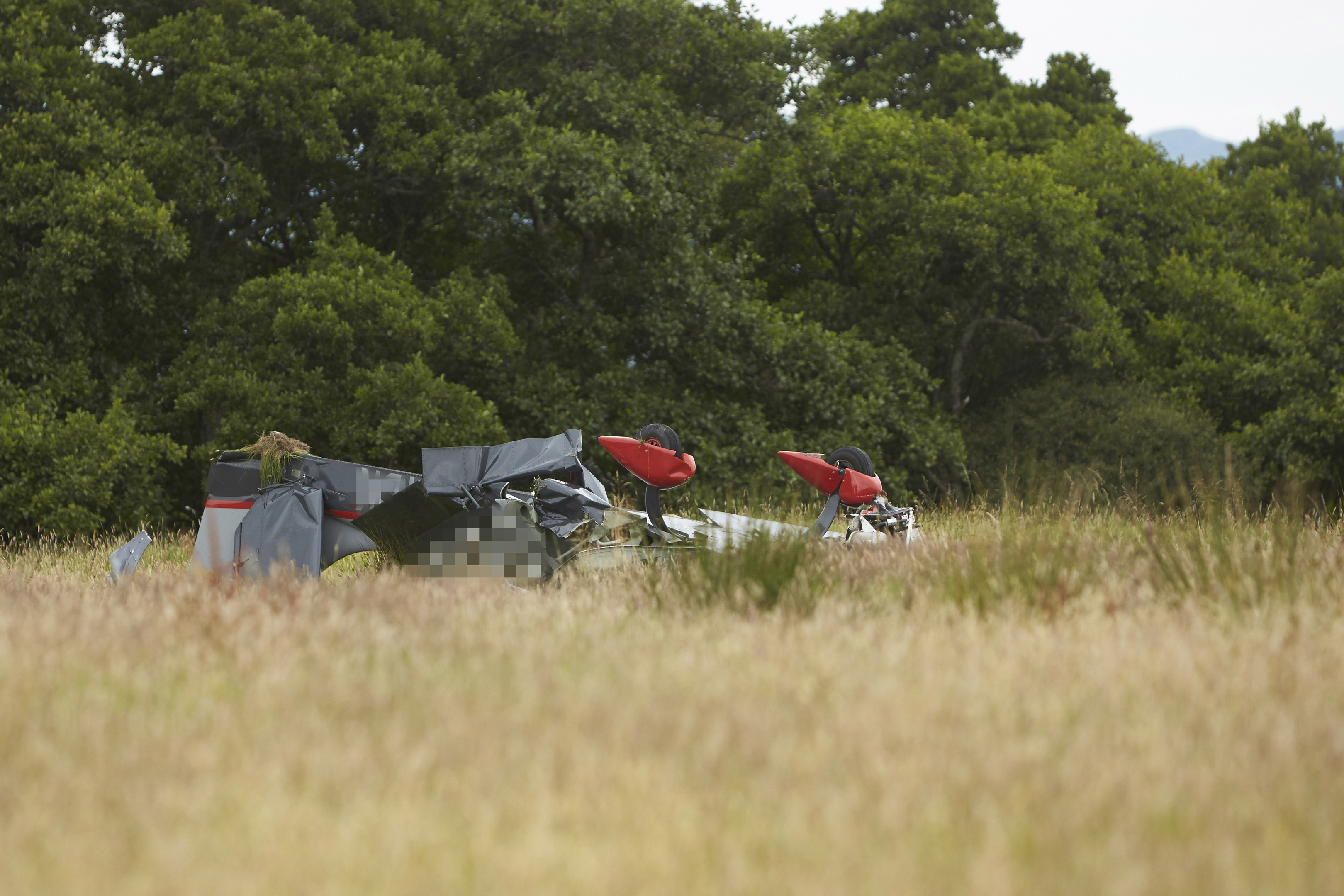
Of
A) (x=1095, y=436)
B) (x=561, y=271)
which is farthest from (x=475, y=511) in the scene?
(x=1095, y=436)

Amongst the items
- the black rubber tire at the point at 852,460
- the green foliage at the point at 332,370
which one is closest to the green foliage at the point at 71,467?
the green foliage at the point at 332,370

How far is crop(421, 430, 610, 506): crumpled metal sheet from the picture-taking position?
20.5 ft

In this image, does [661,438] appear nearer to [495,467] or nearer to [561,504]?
[561,504]

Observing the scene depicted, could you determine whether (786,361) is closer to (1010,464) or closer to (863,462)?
(1010,464)

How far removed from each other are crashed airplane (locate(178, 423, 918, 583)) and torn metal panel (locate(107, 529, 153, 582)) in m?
0.49

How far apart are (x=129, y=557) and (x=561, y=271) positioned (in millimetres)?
12876

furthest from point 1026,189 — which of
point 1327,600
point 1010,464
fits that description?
point 1327,600

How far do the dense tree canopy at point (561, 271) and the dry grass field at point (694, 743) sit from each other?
36.4ft

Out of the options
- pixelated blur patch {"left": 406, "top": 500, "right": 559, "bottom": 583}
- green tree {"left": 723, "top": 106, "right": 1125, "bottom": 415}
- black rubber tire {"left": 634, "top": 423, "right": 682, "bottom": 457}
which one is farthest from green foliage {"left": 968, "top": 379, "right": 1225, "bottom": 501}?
pixelated blur patch {"left": 406, "top": 500, "right": 559, "bottom": 583}

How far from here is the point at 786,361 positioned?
18922 millimetres

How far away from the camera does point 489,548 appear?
20.5 ft

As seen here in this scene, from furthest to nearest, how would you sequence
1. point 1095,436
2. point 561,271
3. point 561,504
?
1. point 1095,436
2. point 561,271
3. point 561,504

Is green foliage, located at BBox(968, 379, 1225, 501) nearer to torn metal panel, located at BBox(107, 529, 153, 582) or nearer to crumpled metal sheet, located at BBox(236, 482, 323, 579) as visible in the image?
crumpled metal sheet, located at BBox(236, 482, 323, 579)

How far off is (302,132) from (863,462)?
1241 centimetres
